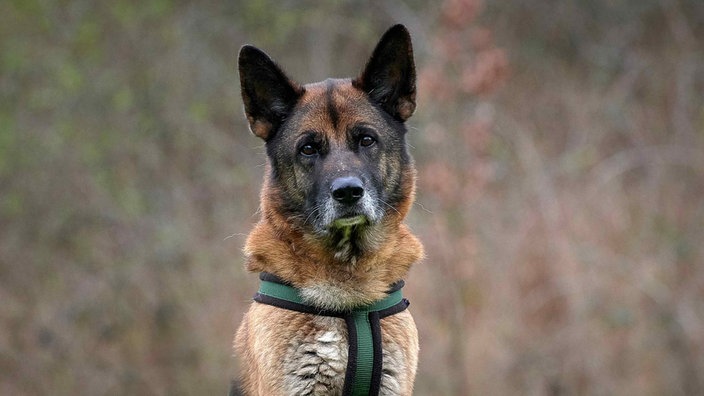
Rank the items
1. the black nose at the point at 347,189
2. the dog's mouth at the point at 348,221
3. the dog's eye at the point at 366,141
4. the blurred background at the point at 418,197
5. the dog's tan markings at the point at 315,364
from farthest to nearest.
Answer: the blurred background at the point at 418,197, the dog's eye at the point at 366,141, the dog's mouth at the point at 348,221, the black nose at the point at 347,189, the dog's tan markings at the point at 315,364

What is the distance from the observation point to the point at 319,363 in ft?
12.9

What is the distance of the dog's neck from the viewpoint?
4.17 m

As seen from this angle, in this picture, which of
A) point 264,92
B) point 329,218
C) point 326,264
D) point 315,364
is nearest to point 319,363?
point 315,364

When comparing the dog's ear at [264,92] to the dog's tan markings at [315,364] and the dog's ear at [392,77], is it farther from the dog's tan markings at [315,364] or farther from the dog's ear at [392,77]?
the dog's tan markings at [315,364]

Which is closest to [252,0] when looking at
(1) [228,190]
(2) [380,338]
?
(1) [228,190]

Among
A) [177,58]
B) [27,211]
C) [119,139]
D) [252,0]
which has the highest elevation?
[252,0]

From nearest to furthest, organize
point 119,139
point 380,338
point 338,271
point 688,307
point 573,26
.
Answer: point 380,338 → point 338,271 → point 688,307 → point 119,139 → point 573,26

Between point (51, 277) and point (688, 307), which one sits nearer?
point (688, 307)

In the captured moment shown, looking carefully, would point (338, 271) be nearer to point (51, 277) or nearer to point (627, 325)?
point (627, 325)

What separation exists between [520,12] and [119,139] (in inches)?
217

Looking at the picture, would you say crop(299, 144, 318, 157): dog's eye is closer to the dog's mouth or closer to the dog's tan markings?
the dog's mouth

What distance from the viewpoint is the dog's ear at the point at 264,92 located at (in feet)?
14.5

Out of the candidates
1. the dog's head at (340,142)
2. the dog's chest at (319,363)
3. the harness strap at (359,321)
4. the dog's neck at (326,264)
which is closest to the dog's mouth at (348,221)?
the dog's head at (340,142)

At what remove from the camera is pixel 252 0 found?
1112 centimetres
